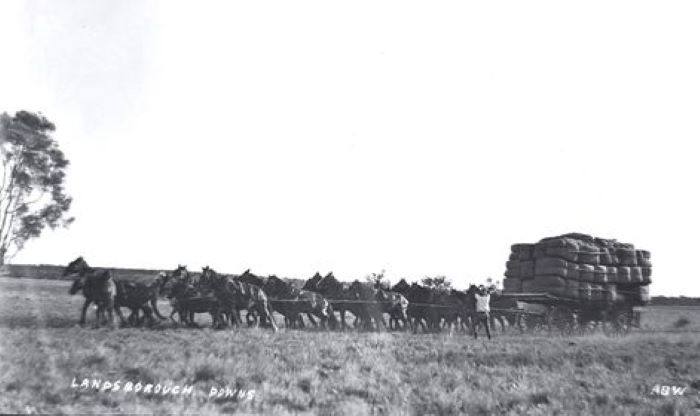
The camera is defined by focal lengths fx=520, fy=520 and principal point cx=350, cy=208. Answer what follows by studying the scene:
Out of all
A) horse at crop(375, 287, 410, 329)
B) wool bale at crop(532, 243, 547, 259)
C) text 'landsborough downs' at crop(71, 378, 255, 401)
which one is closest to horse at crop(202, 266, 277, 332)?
horse at crop(375, 287, 410, 329)

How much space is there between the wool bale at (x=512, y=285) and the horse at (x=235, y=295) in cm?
972

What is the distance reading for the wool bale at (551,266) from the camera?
1813 centimetres

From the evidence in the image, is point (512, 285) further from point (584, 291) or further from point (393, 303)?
point (393, 303)

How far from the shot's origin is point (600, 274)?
61.2 ft

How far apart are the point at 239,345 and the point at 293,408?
151 inches

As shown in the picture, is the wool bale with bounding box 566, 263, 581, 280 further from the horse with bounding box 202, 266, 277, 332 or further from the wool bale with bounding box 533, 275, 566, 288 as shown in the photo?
the horse with bounding box 202, 266, 277, 332

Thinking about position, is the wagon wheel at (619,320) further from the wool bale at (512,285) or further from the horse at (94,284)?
the horse at (94,284)

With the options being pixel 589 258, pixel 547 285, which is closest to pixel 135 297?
pixel 547 285

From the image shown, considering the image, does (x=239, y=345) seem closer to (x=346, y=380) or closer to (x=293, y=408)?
(x=346, y=380)

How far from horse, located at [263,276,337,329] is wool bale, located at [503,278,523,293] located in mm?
7287

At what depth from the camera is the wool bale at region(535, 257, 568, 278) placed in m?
18.1

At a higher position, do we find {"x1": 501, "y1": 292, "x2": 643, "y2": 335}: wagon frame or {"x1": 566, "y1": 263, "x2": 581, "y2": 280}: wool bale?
{"x1": 566, "y1": 263, "x2": 581, "y2": 280}: wool bale

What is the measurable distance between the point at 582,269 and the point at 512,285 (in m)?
2.81

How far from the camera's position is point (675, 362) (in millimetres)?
12078
